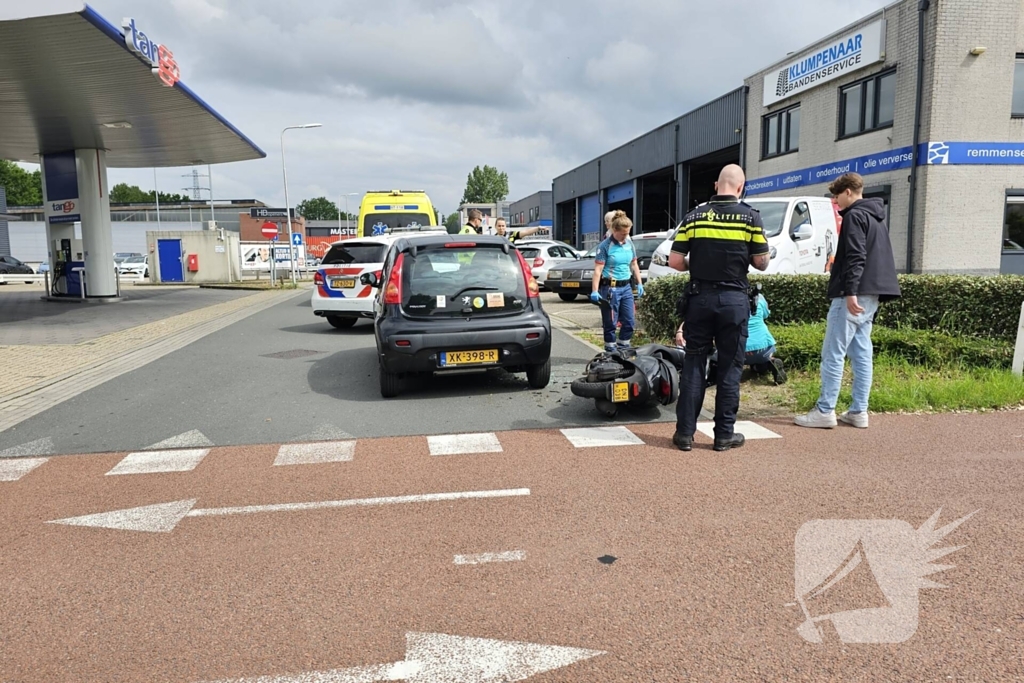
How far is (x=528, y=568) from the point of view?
3.47m

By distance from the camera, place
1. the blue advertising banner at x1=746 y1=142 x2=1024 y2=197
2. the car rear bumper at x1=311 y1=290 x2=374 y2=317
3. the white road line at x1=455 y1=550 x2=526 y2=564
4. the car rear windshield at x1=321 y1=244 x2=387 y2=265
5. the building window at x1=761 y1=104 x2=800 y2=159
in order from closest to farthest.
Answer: the white road line at x1=455 y1=550 x2=526 y2=564 → the car rear bumper at x1=311 y1=290 x2=374 y2=317 → the car rear windshield at x1=321 y1=244 x2=387 y2=265 → the blue advertising banner at x1=746 y1=142 x2=1024 y2=197 → the building window at x1=761 y1=104 x2=800 y2=159

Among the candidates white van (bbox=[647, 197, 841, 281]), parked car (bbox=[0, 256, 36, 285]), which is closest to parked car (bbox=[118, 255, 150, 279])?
parked car (bbox=[0, 256, 36, 285])

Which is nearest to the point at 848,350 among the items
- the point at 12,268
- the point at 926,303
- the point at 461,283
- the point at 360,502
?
the point at 926,303

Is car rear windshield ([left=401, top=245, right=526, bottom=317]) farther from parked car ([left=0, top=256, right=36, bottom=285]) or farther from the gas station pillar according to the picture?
parked car ([left=0, top=256, right=36, bottom=285])

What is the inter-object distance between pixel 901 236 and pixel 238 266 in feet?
100

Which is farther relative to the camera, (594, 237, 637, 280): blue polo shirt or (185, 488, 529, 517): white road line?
(594, 237, 637, 280): blue polo shirt

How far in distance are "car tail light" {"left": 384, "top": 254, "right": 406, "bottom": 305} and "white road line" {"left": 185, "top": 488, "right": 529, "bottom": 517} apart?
10.5 ft

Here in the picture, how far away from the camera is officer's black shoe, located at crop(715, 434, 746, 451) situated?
5363 mm

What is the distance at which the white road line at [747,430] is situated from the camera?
578 centimetres

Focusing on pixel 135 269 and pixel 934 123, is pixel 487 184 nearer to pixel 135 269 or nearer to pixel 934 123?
pixel 135 269

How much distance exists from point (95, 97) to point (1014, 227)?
830 inches

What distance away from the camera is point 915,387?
22.5ft

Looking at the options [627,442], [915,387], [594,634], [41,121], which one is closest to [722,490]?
[627,442]

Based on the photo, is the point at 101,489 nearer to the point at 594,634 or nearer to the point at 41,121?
the point at 594,634
